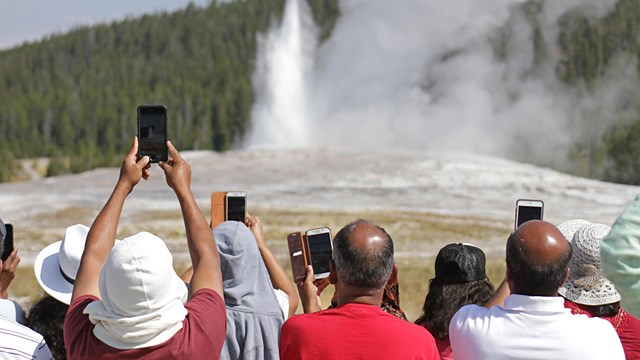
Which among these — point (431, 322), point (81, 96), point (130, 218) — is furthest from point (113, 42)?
point (431, 322)

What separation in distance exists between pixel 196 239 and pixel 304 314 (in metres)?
0.40

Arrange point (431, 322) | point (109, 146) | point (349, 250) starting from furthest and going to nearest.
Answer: point (109, 146) → point (431, 322) → point (349, 250)

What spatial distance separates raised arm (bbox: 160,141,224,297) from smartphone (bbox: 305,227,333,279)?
0.83 metres

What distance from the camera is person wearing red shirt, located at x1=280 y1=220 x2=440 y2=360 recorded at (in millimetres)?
2686

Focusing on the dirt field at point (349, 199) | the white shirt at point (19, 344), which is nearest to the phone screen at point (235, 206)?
the white shirt at point (19, 344)

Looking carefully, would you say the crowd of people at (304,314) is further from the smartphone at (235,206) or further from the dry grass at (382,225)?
the dry grass at (382,225)

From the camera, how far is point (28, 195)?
79.9 ft

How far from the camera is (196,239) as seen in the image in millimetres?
2838

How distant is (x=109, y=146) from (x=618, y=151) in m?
33.9

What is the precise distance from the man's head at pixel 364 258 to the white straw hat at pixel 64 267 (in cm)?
99

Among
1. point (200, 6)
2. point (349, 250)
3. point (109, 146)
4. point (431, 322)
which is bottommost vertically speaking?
point (109, 146)

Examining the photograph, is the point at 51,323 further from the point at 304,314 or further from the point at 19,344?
the point at 304,314

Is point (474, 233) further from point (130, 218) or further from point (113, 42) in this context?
point (113, 42)

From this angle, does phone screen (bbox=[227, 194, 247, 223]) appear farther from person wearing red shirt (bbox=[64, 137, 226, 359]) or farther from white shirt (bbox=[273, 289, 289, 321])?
person wearing red shirt (bbox=[64, 137, 226, 359])
